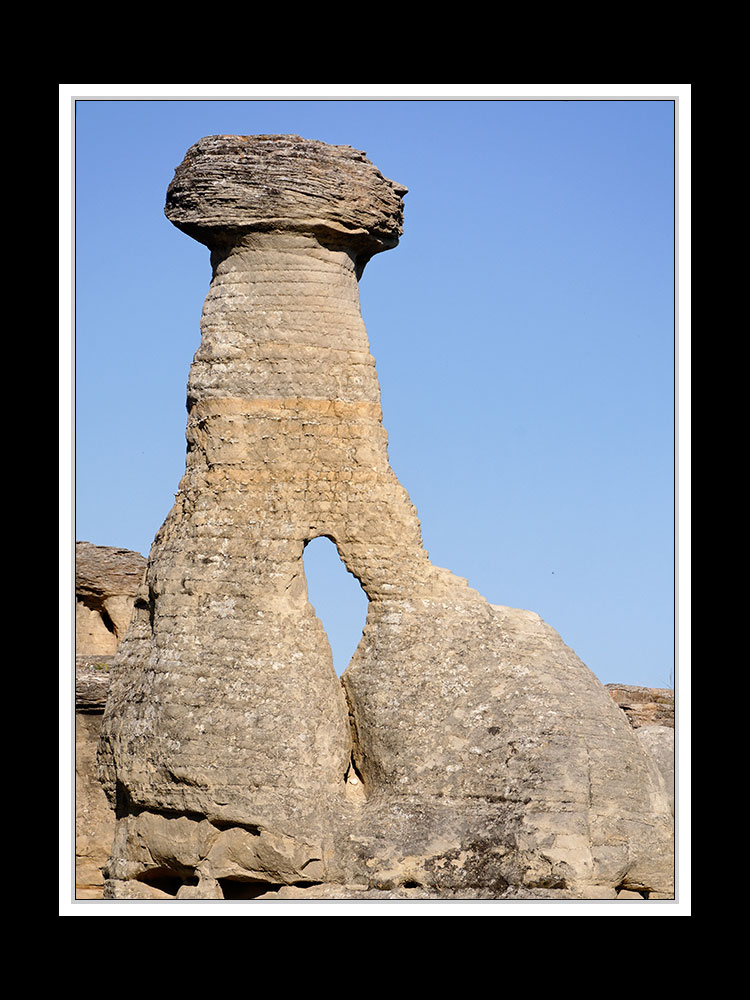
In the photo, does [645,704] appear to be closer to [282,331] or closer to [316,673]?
[316,673]

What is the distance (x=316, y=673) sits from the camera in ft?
57.4

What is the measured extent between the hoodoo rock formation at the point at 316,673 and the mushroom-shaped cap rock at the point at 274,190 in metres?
0.02

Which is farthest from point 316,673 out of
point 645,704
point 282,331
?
point 645,704

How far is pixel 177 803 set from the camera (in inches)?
675

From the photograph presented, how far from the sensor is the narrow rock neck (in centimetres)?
1792

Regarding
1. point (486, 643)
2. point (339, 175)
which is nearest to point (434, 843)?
point (486, 643)

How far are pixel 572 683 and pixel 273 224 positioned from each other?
4732mm

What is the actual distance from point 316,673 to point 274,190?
4171mm

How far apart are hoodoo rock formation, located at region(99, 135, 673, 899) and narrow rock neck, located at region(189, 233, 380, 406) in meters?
0.02

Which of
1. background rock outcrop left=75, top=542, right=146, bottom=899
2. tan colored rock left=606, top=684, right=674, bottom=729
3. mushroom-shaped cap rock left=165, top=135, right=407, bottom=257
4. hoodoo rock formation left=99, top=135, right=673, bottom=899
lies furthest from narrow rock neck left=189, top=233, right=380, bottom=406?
tan colored rock left=606, top=684, right=674, bottom=729

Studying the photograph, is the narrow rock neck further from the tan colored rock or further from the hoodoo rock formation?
the tan colored rock

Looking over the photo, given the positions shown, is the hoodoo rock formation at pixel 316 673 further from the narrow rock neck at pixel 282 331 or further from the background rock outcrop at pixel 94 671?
the background rock outcrop at pixel 94 671

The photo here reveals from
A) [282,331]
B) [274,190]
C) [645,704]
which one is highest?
[274,190]
